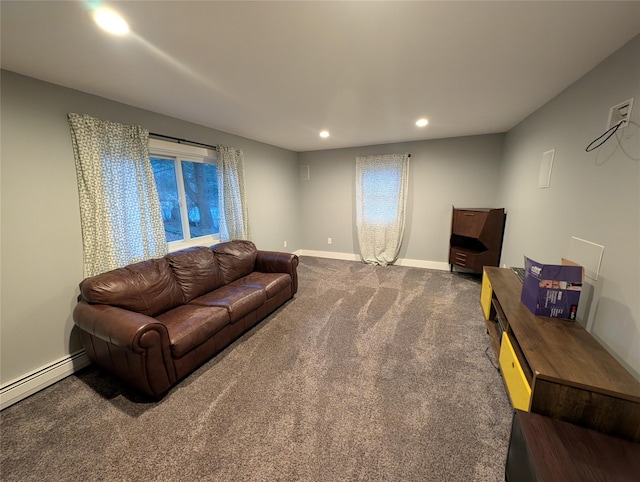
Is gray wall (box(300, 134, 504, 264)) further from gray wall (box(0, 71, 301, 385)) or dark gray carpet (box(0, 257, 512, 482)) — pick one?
gray wall (box(0, 71, 301, 385))

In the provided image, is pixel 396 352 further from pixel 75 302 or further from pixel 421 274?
pixel 75 302

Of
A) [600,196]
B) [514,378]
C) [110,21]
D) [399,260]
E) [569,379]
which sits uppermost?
[110,21]

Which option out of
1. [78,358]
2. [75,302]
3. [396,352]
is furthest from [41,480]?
[396,352]

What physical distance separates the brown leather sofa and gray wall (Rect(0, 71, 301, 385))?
23cm

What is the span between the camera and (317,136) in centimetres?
376

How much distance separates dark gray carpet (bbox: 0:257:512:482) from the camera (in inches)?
50.8

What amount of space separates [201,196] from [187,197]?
252 millimetres

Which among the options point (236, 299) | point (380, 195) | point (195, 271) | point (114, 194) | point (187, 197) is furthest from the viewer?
point (380, 195)

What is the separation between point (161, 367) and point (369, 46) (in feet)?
8.20

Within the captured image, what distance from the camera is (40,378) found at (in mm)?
1858

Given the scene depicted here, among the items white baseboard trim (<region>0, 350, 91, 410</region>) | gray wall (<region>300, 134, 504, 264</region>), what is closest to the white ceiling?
gray wall (<region>300, 134, 504, 264</region>)

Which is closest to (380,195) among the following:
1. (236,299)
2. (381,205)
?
(381,205)

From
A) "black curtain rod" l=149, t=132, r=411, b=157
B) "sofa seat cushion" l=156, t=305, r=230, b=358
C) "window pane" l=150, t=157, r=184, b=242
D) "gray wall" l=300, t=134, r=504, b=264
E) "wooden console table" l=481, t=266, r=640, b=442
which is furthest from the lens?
"gray wall" l=300, t=134, r=504, b=264

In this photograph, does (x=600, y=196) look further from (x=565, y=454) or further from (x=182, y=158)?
(x=182, y=158)
